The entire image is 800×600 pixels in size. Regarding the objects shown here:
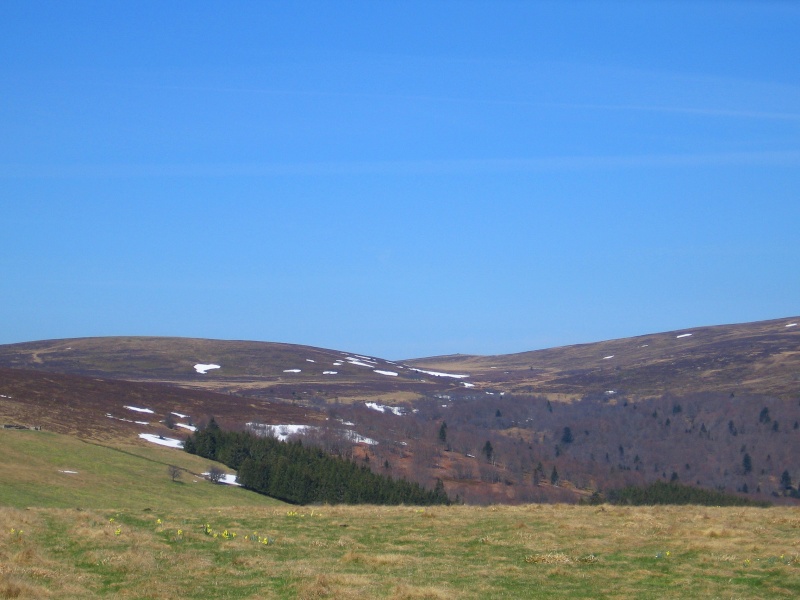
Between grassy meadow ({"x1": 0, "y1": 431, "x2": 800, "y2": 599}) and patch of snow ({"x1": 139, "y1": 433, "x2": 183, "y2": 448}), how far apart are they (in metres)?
44.0

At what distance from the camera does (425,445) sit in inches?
4168

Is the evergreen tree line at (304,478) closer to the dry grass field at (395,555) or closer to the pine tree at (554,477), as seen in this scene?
the dry grass field at (395,555)

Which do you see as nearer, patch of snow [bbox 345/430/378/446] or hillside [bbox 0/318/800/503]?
hillside [bbox 0/318/800/503]

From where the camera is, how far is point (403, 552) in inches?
773

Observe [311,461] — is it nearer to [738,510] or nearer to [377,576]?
[738,510]

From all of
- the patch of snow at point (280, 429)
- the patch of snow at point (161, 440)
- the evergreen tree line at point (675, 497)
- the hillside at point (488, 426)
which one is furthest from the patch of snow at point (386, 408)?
the patch of snow at point (161, 440)

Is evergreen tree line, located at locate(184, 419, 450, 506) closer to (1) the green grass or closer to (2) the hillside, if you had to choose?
(1) the green grass

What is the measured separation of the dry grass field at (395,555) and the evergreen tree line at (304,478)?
31229 millimetres

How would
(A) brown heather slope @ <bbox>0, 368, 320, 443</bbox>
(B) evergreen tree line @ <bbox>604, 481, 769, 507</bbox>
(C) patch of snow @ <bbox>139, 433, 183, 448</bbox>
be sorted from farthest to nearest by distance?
(B) evergreen tree line @ <bbox>604, 481, 769, 507</bbox> → (C) patch of snow @ <bbox>139, 433, 183, 448</bbox> → (A) brown heather slope @ <bbox>0, 368, 320, 443</bbox>

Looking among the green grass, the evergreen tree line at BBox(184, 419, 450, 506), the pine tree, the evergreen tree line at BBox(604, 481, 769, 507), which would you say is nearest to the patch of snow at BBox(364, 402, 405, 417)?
the pine tree

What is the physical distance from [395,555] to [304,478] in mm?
40562

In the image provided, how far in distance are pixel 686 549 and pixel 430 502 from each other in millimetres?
44995

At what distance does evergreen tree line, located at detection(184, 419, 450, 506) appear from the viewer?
57594mm

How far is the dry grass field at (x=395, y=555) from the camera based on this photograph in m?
14.8
